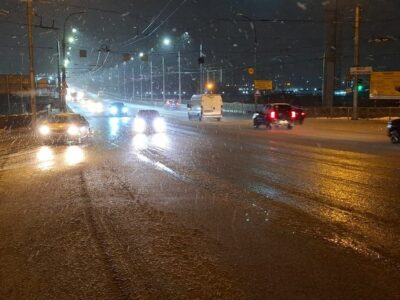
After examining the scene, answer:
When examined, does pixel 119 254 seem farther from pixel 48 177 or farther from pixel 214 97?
pixel 214 97

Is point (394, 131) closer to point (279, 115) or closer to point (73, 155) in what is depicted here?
point (279, 115)

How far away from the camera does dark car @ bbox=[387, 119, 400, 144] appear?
901 inches

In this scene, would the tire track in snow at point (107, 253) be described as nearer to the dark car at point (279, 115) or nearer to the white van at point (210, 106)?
the dark car at point (279, 115)

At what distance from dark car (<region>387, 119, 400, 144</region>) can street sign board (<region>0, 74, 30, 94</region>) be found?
32814 mm

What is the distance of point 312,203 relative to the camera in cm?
907

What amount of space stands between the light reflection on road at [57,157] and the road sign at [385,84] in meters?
33.4

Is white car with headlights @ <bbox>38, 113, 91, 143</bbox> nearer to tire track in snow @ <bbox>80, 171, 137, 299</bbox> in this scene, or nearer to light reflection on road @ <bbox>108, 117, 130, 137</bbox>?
light reflection on road @ <bbox>108, 117, 130, 137</bbox>

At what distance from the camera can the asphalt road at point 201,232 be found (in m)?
5.12

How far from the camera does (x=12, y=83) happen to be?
45.7m

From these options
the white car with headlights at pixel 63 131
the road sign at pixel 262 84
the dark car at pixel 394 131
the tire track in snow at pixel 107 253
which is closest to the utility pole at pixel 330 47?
the road sign at pixel 262 84

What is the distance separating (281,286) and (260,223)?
263cm

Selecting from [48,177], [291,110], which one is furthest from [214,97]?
[48,177]

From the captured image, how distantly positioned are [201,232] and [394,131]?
18.1 metres

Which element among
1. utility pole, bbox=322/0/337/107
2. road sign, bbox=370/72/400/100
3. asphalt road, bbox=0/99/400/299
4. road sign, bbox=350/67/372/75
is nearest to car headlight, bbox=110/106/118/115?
utility pole, bbox=322/0/337/107
